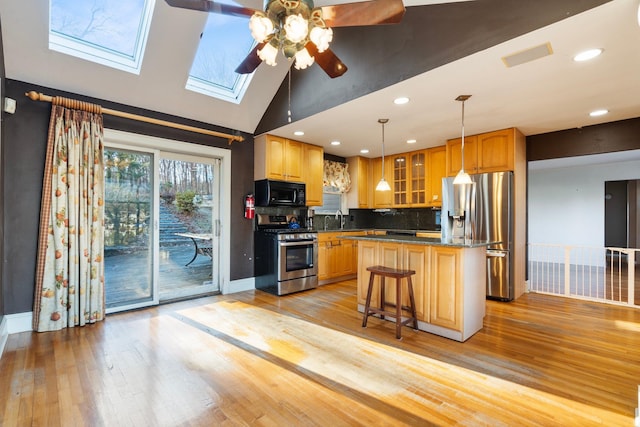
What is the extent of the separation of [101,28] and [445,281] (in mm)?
4273

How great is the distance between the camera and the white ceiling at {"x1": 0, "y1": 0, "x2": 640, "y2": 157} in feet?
7.18

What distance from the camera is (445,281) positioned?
2.89 m

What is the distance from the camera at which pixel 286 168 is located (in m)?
4.86

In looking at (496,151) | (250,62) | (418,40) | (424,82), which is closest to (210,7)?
(250,62)

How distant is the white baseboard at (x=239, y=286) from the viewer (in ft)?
14.7

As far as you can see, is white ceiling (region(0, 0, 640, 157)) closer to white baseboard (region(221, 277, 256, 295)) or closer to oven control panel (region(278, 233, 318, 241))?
oven control panel (region(278, 233, 318, 241))

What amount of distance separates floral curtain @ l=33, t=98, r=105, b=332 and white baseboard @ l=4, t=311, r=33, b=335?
0.23ft

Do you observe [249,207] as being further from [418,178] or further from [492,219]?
[492,219]

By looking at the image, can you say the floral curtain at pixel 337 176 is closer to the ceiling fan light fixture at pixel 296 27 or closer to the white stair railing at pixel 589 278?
the white stair railing at pixel 589 278

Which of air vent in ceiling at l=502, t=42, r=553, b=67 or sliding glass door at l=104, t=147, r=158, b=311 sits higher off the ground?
air vent in ceiling at l=502, t=42, r=553, b=67

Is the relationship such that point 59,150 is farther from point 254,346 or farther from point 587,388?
point 587,388

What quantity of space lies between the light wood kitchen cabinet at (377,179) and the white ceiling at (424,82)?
153 centimetres

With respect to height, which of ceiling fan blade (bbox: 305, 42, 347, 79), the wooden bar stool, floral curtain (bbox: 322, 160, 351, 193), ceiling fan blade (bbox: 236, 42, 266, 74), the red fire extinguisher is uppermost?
ceiling fan blade (bbox: 236, 42, 266, 74)

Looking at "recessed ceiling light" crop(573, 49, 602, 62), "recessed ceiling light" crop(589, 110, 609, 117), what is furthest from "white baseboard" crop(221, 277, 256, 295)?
"recessed ceiling light" crop(589, 110, 609, 117)
